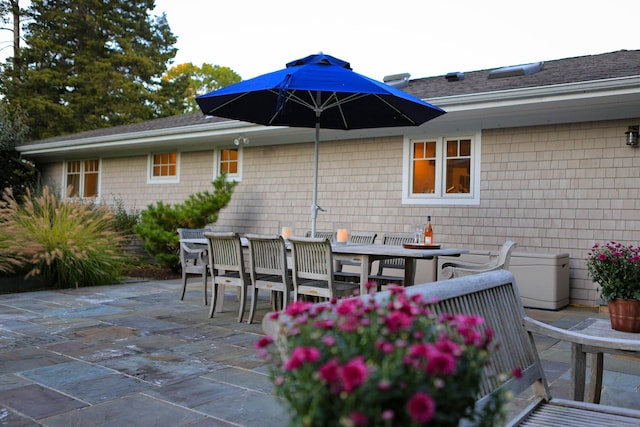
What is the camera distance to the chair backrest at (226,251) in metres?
5.25

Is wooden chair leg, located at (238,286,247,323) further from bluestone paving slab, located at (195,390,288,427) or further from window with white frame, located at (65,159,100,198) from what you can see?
window with white frame, located at (65,159,100,198)

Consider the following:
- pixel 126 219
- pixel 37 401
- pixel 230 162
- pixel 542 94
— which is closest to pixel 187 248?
pixel 37 401

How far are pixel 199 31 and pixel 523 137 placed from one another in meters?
20.9

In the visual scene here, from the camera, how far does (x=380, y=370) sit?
3.39 ft

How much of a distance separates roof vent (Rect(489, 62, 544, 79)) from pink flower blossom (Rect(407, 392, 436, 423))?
7610 millimetres

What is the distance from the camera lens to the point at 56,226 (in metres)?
7.65

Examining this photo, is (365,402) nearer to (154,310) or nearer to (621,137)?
(154,310)

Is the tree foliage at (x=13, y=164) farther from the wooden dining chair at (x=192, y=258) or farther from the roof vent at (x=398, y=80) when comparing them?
the roof vent at (x=398, y=80)

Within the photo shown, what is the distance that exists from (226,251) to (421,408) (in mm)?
4580

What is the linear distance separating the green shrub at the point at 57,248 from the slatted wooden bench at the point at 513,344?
21.4 ft

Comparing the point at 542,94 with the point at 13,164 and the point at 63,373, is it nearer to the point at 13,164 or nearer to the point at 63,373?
the point at 63,373

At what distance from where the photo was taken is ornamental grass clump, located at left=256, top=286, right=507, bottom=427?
0.99 m

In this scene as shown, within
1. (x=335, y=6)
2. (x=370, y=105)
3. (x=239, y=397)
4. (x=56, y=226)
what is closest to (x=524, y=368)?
(x=239, y=397)

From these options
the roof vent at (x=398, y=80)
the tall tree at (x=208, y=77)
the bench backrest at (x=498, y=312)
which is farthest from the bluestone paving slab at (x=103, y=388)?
the tall tree at (x=208, y=77)
